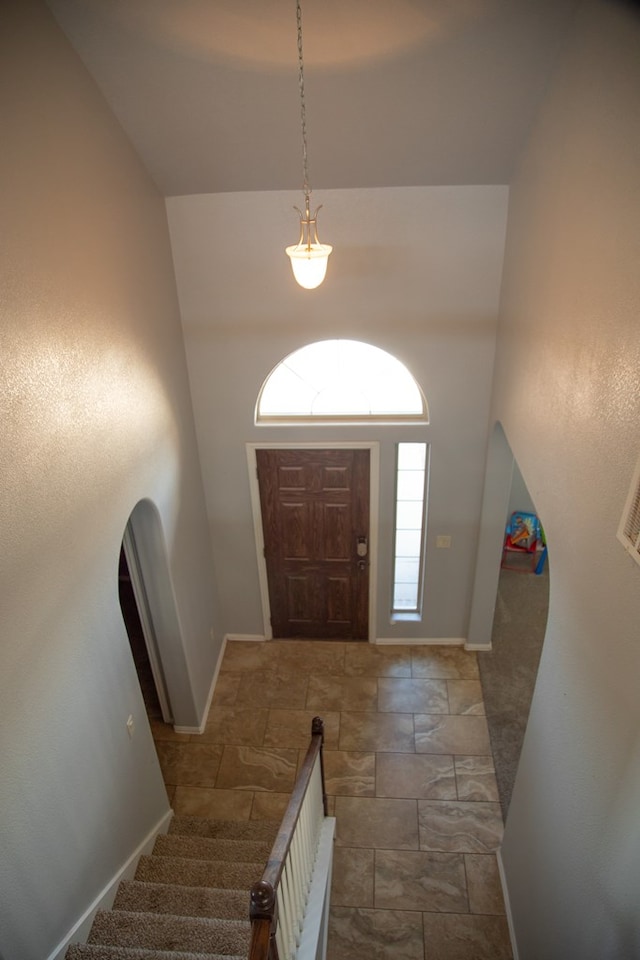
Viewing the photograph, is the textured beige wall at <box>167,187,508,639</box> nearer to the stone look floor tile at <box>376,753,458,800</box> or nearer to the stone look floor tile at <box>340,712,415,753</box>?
the stone look floor tile at <box>340,712,415,753</box>

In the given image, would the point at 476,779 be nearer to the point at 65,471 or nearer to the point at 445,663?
the point at 445,663

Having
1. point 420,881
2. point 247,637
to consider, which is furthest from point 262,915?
point 247,637

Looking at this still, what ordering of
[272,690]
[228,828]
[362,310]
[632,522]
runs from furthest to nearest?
[272,690]
[362,310]
[228,828]
[632,522]

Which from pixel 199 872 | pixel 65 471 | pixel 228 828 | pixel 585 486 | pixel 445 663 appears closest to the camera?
pixel 585 486

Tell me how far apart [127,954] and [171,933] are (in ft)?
0.95

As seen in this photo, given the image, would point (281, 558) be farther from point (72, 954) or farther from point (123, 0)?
point (123, 0)

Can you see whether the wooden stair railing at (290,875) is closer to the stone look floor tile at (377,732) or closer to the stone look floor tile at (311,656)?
the stone look floor tile at (377,732)

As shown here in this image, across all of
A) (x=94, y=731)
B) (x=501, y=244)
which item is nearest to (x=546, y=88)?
(x=501, y=244)

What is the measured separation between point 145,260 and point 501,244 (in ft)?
9.44

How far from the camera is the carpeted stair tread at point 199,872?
12.2 feet

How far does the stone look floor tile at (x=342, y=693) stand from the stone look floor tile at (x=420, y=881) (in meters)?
1.45

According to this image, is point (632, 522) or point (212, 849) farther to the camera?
point (212, 849)

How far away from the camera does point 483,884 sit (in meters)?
4.24

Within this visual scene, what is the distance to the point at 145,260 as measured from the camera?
14.0 ft
